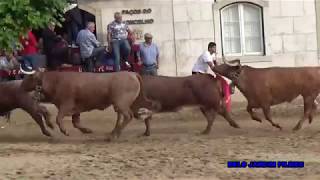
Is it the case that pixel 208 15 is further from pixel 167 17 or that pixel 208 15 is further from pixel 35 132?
pixel 35 132

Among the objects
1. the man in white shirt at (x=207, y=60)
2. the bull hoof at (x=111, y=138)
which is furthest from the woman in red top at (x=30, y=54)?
the bull hoof at (x=111, y=138)

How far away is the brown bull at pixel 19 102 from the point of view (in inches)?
476

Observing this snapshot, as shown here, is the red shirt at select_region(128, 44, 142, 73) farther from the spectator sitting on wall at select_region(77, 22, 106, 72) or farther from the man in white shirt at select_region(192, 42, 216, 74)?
the man in white shirt at select_region(192, 42, 216, 74)

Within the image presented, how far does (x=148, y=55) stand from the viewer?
50.7 ft

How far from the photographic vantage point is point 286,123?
13.3 metres

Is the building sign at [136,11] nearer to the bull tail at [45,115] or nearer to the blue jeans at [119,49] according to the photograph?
the blue jeans at [119,49]

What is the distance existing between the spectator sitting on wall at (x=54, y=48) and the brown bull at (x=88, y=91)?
443 cm

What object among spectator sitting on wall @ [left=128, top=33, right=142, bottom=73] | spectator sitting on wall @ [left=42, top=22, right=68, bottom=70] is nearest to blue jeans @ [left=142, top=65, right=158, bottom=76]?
spectator sitting on wall @ [left=128, top=33, right=142, bottom=73]

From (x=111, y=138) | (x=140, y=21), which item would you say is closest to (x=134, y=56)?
(x=140, y=21)

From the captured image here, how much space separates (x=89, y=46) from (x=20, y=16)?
4.25 metres

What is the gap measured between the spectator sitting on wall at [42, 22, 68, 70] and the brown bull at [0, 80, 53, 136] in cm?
396

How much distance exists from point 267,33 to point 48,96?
6.99 m

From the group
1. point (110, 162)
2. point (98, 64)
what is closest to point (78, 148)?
point (110, 162)

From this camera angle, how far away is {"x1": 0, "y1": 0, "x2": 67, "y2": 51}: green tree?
11.3 m
